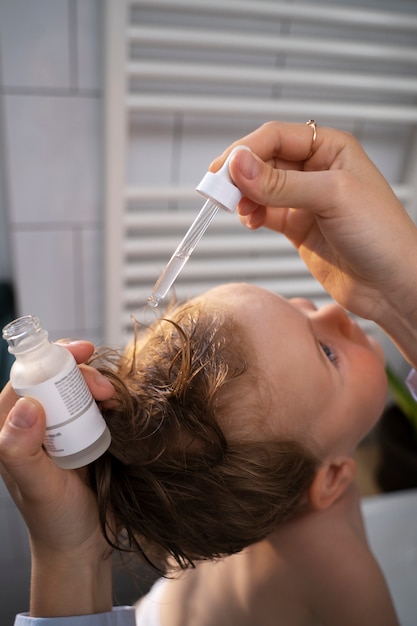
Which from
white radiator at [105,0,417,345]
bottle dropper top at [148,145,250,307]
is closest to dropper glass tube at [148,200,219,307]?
bottle dropper top at [148,145,250,307]

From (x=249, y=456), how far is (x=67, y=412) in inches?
11.3

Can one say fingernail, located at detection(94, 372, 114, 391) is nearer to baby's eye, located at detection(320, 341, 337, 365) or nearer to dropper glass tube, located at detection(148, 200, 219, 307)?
dropper glass tube, located at detection(148, 200, 219, 307)

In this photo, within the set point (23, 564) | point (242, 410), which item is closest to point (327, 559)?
point (242, 410)

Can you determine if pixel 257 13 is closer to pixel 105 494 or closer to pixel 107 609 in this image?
pixel 105 494

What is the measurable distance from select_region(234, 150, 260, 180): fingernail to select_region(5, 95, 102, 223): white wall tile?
0.90 m

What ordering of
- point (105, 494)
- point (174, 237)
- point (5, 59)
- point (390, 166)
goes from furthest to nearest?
point (390, 166) < point (174, 237) < point (5, 59) < point (105, 494)

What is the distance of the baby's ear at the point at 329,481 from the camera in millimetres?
840

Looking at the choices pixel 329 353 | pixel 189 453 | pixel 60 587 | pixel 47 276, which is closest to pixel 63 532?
pixel 60 587

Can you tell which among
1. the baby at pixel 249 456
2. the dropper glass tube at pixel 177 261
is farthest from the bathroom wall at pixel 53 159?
the dropper glass tube at pixel 177 261

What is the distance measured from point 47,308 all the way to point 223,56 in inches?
32.9

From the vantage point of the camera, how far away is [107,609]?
0.72 meters

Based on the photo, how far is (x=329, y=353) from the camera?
2.80 feet

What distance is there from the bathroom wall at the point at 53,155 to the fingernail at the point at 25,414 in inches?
40.1

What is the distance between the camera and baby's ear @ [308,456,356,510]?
33.1 inches
